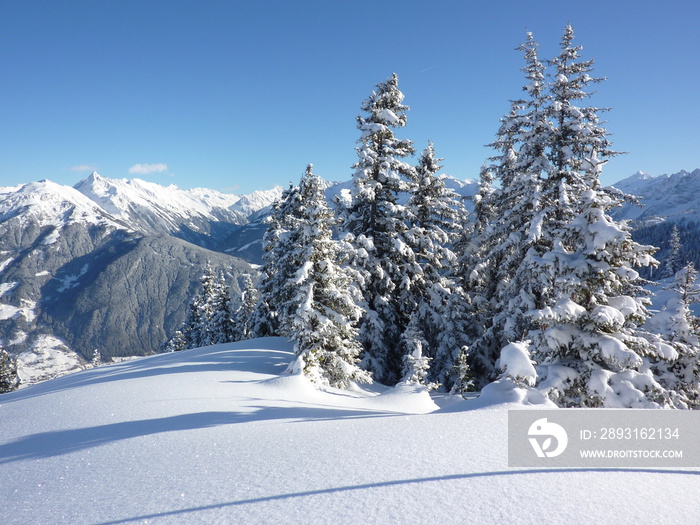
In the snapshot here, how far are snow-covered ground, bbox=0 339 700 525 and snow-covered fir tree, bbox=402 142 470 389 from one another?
10.2 m

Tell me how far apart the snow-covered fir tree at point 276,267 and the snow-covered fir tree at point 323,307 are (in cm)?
541

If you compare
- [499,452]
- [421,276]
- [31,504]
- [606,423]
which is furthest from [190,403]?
[421,276]

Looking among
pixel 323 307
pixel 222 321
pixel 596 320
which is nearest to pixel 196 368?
pixel 323 307

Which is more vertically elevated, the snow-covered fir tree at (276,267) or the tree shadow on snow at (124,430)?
the snow-covered fir tree at (276,267)

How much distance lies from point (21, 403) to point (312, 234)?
34.1 feet

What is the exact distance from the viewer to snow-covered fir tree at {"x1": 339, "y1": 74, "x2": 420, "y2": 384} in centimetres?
1708

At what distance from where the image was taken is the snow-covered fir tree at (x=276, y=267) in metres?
21.6

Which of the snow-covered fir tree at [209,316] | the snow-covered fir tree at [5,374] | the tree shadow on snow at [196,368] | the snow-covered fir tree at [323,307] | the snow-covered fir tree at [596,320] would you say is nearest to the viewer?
the snow-covered fir tree at [596,320]

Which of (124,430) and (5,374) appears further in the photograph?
(5,374)

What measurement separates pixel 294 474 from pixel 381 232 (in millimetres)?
14954

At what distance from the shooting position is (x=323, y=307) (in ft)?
47.4

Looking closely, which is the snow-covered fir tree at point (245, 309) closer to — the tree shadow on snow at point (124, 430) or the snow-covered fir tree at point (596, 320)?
the tree shadow on snow at point (124, 430)

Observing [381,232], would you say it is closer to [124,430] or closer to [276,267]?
[276,267]

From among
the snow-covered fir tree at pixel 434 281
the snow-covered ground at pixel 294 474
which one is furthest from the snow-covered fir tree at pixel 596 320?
the snow-covered fir tree at pixel 434 281
